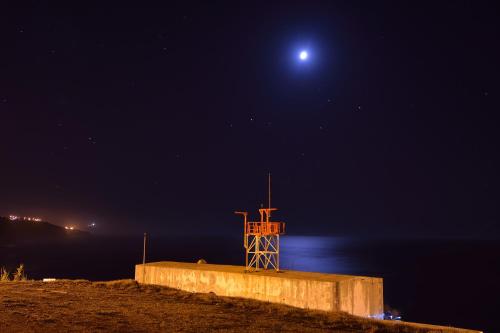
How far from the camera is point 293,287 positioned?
71.2 ft

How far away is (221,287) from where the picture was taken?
24.4m

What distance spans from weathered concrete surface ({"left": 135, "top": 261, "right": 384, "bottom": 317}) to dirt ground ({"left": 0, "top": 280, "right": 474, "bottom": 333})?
1232mm

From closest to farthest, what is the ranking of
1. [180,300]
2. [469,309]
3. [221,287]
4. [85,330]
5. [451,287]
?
[85,330] < [180,300] < [221,287] < [469,309] < [451,287]

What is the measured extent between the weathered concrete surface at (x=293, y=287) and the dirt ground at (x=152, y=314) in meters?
1.23

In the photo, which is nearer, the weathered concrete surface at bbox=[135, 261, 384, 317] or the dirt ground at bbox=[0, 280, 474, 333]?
the dirt ground at bbox=[0, 280, 474, 333]

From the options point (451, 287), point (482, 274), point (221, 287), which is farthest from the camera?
point (482, 274)

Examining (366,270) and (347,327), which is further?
(366,270)

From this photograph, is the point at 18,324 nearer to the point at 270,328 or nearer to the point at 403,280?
the point at 270,328

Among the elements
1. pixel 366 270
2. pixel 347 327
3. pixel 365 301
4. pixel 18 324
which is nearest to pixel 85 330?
pixel 18 324

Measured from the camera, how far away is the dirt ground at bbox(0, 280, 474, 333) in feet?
48.7

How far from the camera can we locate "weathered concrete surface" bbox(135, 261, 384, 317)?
20828 mm

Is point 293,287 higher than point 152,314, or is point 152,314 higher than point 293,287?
point 293,287

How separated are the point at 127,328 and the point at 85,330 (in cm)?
129

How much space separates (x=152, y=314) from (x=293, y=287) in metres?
7.47
